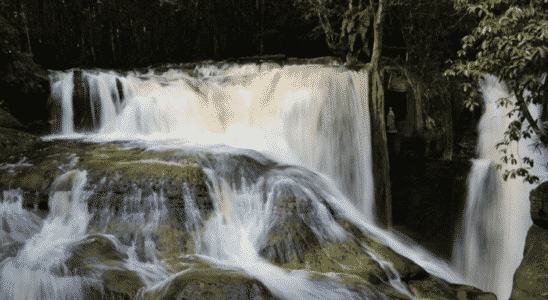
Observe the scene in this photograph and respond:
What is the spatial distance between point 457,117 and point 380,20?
3232mm

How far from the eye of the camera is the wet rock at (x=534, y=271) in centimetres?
476

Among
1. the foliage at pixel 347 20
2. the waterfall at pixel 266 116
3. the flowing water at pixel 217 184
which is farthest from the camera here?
the foliage at pixel 347 20

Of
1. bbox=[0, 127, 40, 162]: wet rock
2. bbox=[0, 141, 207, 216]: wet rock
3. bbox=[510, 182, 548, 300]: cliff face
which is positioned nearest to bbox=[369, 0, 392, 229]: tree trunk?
bbox=[510, 182, 548, 300]: cliff face

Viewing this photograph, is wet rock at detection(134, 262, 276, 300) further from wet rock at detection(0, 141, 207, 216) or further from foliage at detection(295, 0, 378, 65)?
foliage at detection(295, 0, 378, 65)

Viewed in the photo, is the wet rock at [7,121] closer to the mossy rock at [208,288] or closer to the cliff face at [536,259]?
the mossy rock at [208,288]

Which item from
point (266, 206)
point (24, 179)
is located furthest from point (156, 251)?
point (24, 179)

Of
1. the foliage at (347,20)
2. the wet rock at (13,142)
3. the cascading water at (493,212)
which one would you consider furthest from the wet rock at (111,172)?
the foliage at (347,20)

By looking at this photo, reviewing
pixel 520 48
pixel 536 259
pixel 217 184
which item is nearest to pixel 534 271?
pixel 536 259

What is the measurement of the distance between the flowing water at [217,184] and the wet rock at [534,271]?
1.53 m

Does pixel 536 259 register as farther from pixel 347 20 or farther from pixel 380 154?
pixel 347 20

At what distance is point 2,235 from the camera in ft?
16.6

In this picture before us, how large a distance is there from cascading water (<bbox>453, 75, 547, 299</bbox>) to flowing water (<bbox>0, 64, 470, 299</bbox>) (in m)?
1.67

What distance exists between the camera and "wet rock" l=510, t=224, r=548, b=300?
476 centimetres

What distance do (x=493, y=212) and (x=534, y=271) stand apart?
361 cm
